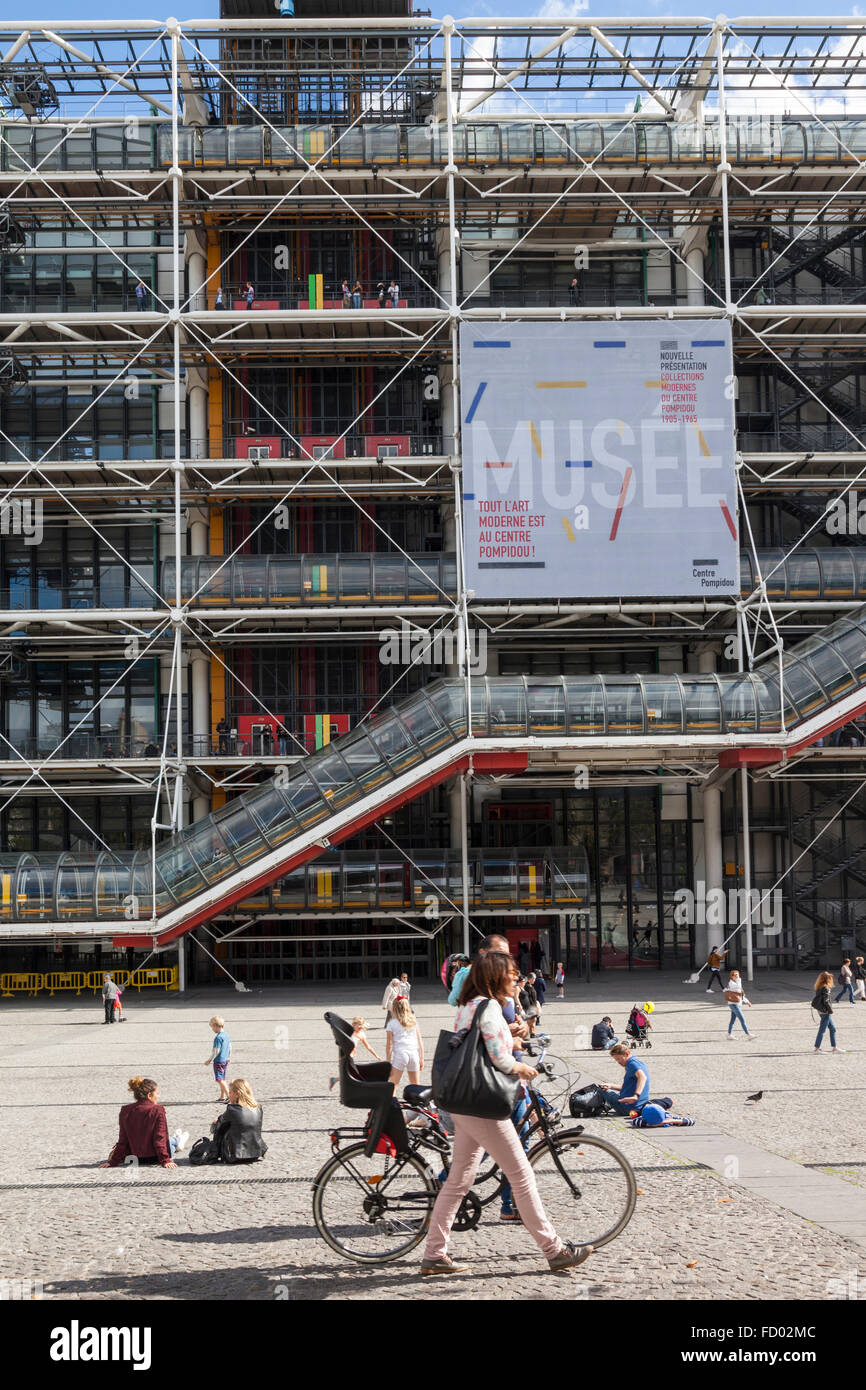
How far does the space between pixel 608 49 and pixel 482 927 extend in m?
21.8

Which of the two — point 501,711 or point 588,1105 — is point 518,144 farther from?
point 588,1105

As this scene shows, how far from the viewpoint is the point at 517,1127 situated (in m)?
7.76

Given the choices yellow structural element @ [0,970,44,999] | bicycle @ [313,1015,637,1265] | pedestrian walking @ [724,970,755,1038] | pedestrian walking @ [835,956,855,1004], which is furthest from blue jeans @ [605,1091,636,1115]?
yellow structural element @ [0,970,44,999]

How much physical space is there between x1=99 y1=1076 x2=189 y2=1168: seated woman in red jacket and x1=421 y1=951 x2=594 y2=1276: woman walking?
15.8 feet

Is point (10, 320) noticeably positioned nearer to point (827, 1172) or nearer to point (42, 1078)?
point (42, 1078)

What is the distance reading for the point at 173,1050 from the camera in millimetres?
21047

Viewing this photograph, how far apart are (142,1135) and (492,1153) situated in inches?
220

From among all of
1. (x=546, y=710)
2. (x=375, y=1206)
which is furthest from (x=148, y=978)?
(x=375, y=1206)

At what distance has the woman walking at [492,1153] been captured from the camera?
6781mm

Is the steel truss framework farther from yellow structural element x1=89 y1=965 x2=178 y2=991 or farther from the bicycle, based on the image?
the bicycle

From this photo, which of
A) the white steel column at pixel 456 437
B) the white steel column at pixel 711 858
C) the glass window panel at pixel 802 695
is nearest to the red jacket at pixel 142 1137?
the white steel column at pixel 456 437

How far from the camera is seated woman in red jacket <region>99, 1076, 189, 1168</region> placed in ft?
37.8

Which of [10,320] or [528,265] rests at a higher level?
[528,265]
